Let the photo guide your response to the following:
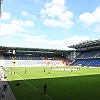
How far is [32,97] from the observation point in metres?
19.4

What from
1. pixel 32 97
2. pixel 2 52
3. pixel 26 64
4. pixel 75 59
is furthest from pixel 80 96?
pixel 75 59

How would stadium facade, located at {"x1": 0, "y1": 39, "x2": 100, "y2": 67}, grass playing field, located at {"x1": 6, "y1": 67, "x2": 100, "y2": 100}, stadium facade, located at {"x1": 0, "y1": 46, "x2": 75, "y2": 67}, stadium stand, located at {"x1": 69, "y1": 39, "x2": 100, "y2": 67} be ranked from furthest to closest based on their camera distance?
stadium facade, located at {"x1": 0, "y1": 46, "x2": 75, "y2": 67}, stadium facade, located at {"x1": 0, "y1": 39, "x2": 100, "y2": 67}, stadium stand, located at {"x1": 69, "y1": 39, "x2": 100, "y2": 67}, grass playing field, located at {"x1": 6, "y1": 67, "x2": 100, "y2": 100}

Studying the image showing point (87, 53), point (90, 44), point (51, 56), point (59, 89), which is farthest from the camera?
point (51, 56)

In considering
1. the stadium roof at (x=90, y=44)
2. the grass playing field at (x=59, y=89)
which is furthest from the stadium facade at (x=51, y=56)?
the grass playing field at (x=59, y=89)

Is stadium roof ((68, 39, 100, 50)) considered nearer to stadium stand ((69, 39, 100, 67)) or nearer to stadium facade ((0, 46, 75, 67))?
stadium stand ((69, 39, 100, 67))

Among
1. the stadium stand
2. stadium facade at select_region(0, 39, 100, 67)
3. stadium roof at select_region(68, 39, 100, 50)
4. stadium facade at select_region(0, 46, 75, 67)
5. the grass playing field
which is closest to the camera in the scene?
the grass playing field

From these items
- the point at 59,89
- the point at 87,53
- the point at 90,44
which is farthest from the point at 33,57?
the point at 59,89

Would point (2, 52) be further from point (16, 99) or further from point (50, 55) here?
point (16, 99)

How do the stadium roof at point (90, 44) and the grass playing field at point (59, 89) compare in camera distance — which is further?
the stadium roof at point (90, 44)

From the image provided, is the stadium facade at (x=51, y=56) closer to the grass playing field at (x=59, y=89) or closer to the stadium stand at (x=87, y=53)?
the stadium stand at (x=87, y=53)

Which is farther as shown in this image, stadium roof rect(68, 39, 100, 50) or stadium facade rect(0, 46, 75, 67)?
stadium facade rect(0, 46, 75, 67)

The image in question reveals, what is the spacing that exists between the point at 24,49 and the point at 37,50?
8.74 meters

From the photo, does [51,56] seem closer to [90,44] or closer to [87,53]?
[87,53]

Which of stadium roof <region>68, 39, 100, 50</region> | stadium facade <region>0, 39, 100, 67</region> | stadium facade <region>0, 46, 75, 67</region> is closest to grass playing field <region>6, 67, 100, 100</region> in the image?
stadium roof <region>68, 39, 100, 50</region>
